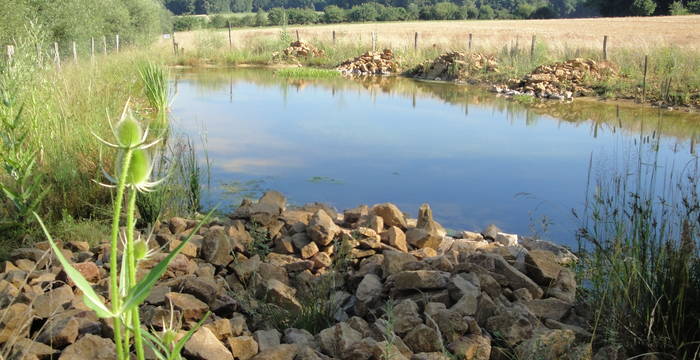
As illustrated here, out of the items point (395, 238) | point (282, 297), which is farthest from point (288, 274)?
point (395, 238)

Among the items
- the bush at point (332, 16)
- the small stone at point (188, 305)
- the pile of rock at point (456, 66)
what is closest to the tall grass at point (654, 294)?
the small stone at point (188, 305)

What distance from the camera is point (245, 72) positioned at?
20016 millimetres

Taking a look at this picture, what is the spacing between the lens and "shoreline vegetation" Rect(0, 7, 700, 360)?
2.39 metres

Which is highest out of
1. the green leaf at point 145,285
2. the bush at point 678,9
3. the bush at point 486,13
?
the bush at point 486,13

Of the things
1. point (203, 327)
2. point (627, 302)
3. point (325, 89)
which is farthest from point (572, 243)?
point (325, 89)

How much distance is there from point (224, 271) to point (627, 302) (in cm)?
206

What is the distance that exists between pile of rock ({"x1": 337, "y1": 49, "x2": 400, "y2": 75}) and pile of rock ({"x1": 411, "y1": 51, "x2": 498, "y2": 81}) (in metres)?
1.35

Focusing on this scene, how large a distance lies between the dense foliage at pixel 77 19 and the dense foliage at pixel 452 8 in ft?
122

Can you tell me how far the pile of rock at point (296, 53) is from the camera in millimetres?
22719

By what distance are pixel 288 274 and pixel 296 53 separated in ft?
65.0

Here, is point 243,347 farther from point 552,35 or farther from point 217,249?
point 552,35

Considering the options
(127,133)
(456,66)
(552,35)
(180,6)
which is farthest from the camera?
(180,6)

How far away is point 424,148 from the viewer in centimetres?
895

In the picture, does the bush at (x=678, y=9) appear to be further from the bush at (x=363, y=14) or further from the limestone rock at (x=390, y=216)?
the limestone rock at (x=390, y=216)
